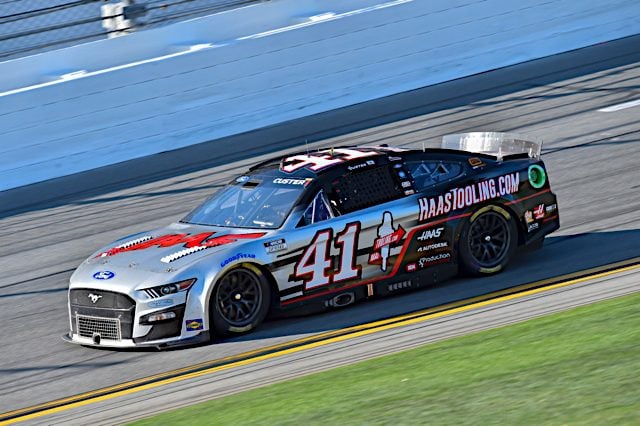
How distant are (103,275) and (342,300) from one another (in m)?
1.94

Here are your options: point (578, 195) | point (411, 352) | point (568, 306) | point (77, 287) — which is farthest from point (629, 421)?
point (578, 195)

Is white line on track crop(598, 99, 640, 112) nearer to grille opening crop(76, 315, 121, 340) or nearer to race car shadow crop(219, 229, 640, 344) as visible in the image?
race car shadow crop(219, 229, 640, 344)

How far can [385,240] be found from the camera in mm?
9898

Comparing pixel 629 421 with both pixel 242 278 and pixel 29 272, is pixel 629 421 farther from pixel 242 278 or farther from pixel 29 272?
pixel 29 272

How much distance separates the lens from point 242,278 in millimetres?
9281

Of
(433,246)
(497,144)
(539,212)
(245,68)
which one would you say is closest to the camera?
(433,246)

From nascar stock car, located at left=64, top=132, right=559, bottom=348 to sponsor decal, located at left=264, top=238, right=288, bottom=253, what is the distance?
0.01m

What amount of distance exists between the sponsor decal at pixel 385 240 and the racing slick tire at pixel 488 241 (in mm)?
663

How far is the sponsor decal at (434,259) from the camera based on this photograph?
10109 millimetres

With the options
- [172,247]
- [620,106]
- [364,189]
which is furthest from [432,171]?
[620,106]

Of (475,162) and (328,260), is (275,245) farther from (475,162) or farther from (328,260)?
(475,162)

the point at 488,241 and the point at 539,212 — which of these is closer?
the point at 488,241

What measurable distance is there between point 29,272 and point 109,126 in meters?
5.26

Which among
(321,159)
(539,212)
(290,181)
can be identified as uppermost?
(321,159)
